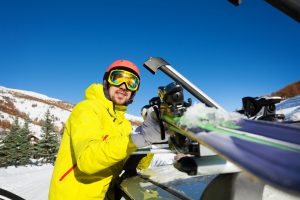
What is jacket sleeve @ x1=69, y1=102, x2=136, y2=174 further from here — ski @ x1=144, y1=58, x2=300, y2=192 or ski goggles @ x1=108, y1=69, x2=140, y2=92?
ski goggles @ x1=108, y1=69, x2=140, y2=92

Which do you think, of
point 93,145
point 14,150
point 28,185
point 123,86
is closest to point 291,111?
point 123,86

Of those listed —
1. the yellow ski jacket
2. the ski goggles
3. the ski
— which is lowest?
the yellow ski jacket

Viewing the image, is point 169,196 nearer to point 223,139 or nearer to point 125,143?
point 125,143

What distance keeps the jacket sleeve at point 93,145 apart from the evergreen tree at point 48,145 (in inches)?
1169

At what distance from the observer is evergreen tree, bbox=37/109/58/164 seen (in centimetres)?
3036

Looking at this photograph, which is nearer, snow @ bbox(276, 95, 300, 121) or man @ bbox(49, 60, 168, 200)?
man @ bbox(49, 60, 168, 200)

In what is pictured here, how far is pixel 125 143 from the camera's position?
205 centimetres

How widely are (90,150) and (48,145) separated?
30.6 m

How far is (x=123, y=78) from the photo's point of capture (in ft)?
11.8

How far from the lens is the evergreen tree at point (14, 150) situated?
87.8 feet

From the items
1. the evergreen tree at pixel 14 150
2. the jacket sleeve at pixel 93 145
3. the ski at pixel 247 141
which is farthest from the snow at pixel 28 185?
the evergreen tree at pixel 14 150

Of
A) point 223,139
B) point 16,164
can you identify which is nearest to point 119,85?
point 223,139

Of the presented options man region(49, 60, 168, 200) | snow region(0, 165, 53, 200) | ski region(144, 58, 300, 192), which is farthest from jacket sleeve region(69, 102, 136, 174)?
snow region(0, 165, 53, 200)

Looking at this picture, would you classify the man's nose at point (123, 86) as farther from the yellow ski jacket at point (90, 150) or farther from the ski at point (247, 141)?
the ski at point (247, 141)
